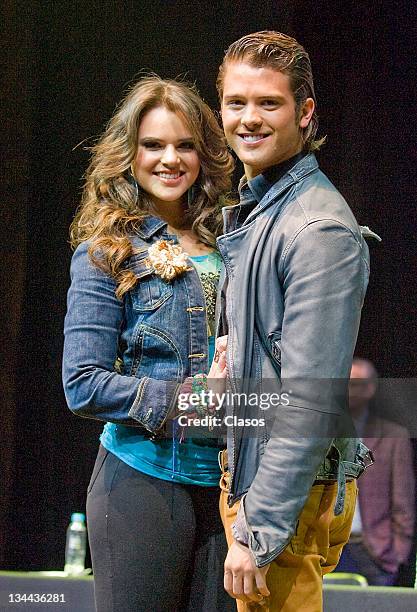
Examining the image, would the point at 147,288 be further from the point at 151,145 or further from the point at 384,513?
the point at 384,513

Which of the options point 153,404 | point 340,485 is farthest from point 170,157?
point 340,485

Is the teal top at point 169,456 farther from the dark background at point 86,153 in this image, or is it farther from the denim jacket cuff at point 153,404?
the dark background at point 86,153

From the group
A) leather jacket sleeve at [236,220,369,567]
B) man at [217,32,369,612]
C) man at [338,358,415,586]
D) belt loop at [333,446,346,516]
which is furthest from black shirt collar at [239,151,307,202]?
man at [338,358,415,586]

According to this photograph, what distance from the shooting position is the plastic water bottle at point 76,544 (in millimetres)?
2488

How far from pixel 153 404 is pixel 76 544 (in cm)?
99

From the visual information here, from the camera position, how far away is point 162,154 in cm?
180

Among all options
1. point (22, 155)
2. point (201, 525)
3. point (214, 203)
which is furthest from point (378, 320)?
point (22, 155)

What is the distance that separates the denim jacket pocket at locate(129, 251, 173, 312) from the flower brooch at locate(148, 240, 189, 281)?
11 millimetres

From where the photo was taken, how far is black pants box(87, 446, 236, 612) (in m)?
1.67

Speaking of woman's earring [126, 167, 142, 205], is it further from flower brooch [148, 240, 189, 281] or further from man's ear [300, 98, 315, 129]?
man's ear [300, 98, 315, 129]

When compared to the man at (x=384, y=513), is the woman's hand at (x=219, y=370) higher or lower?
higher

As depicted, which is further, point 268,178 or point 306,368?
point 268,178

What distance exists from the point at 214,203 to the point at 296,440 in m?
0.66

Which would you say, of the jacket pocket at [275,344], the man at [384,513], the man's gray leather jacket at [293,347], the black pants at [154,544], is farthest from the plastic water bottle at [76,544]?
the jacket pocket at [275,344]
